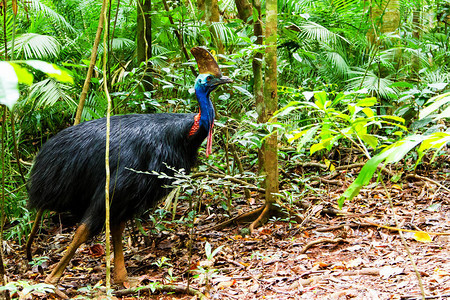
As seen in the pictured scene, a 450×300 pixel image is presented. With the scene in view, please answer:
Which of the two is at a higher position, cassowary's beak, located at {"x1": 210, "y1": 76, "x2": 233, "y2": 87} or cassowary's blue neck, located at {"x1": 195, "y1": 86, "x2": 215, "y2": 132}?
cassowary's beak, located at {"x1": 210, "y1": 76, "x2": 233, "y2": 87}

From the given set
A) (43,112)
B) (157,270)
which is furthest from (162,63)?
(157,270)

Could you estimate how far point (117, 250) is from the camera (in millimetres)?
3385

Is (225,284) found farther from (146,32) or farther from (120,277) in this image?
(146,32)

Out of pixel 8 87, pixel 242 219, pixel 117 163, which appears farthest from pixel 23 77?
pixel 242 219

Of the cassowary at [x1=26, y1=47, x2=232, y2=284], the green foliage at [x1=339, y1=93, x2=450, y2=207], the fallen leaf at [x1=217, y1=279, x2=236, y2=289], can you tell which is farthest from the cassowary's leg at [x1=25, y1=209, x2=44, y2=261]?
the green foliage at [x1=339, y1=93, x2=450, y2=207]

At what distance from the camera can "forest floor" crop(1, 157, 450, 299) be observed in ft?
8.31

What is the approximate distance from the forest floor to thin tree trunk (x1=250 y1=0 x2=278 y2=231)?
19 cm

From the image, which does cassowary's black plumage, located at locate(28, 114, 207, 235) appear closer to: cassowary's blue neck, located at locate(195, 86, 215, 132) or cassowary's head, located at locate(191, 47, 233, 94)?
cassowary's blue neck, located at locate(195, 86, 215, 132)

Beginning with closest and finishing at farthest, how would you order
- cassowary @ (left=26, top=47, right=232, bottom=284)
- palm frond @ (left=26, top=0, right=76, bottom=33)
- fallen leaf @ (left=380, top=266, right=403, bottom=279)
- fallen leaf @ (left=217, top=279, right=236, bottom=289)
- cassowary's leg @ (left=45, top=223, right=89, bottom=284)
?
fallen leaf @ (left=380, top=266, right=403, bottom=279) < fallen leaf @ (left=217, top=279, right=236, bottom=289) < cassowary's leg @ (left=45, top=223, right=89, bottom=284) < cassowary @ (left=26, top=47, right=232, bottom=284) < palm frond @ (left=26, top=0, right=76, bottom=33)

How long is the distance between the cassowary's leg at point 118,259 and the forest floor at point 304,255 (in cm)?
15

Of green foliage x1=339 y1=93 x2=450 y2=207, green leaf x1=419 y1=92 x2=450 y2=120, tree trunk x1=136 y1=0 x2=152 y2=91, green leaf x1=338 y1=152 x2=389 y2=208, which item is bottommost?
green leaf x1=338 y1=152 x2=389 y2=208

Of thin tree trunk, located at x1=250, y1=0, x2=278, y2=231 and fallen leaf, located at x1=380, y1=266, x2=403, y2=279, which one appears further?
thin tree trunk, located at x1=250, y1=0, x2=278, y2=231

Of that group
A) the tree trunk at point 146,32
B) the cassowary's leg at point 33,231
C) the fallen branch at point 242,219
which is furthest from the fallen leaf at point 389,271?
the tree trunk at point 146,32

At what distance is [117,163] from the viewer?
3254mm
